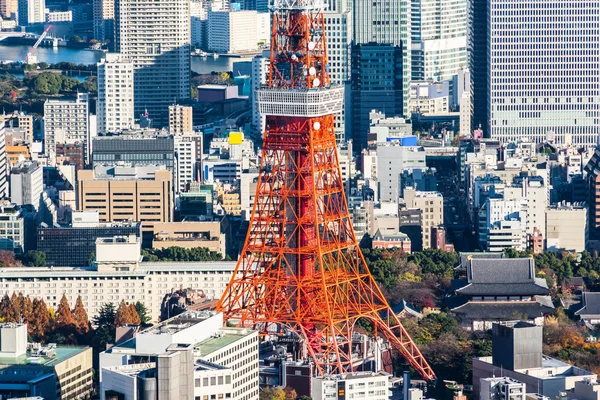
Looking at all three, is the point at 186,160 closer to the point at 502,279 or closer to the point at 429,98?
the point at 429,98

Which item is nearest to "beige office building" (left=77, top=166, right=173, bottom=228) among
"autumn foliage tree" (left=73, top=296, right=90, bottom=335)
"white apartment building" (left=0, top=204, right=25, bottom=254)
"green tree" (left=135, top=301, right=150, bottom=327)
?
"white apartment building" (left=0, top=204, right=25, bottom=254)

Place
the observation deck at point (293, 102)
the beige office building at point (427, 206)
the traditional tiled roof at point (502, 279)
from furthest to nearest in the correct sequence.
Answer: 1. the beige office building at point (427, 206)
2. the traditional tiled roof at point (502, 279)
3. the observation deck at point (293, 102)

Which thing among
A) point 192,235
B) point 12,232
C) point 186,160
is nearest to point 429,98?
point 186,160

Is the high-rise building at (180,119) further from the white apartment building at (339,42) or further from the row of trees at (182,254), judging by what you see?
the row of trees at (182,254)

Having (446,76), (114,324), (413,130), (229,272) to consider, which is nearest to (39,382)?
(114,324)

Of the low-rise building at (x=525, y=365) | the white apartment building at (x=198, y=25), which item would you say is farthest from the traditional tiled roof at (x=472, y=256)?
the white apartment building at (x=198, y=25)
